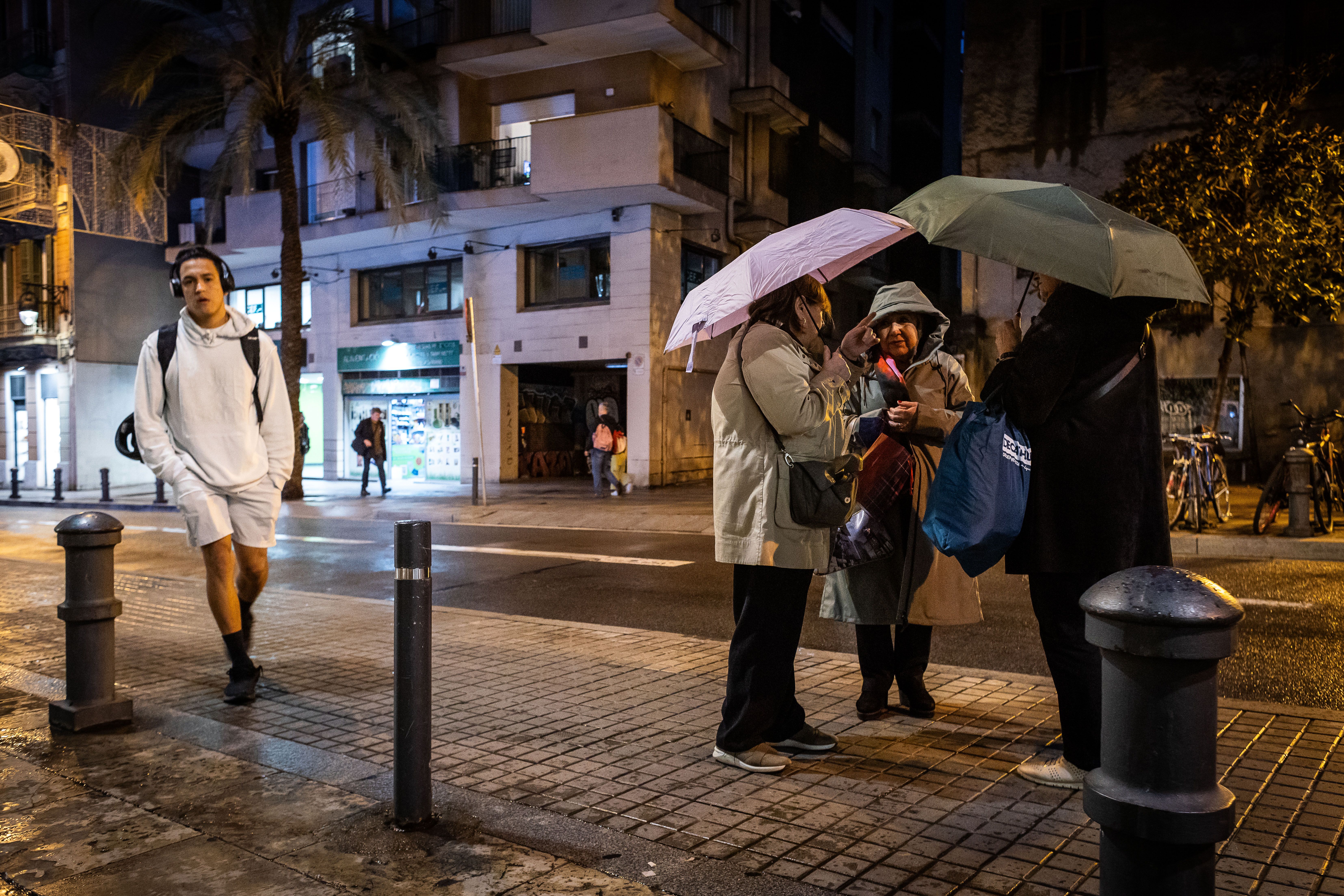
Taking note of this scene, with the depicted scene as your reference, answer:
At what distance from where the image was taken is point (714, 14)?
23.7 m

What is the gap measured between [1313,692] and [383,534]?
450 inches

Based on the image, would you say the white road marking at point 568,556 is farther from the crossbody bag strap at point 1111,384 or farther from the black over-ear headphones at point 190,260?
Result: the crossbody bag strap at point 1111,384

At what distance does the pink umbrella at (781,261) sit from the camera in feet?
11.7

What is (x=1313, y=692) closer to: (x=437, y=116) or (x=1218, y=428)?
(x=1218, y=428)

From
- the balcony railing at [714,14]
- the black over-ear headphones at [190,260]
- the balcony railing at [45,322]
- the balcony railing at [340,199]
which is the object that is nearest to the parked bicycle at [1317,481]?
the black over-ear headphones at [190,260]

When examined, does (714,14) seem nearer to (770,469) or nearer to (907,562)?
(907,562)

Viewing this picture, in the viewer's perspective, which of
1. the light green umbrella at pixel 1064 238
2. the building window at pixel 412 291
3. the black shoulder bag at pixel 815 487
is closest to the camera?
the light green umbrella at pixel 1064 238

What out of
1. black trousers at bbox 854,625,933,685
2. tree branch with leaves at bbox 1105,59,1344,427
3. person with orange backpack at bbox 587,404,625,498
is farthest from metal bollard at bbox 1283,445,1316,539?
person with orange backpack at bbox 587,404,625,498

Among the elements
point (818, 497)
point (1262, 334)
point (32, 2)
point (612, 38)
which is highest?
point (32, 2)

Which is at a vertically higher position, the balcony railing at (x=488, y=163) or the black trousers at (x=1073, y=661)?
the balcony railing at (x=488, y=163)

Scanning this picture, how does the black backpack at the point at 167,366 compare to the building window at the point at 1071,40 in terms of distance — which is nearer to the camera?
the black backpack at the point at 167,366

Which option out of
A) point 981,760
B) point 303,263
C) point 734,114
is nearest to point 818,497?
point 981,760

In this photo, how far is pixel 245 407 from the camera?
16.4 ft

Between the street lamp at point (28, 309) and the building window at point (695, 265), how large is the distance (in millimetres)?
17066
